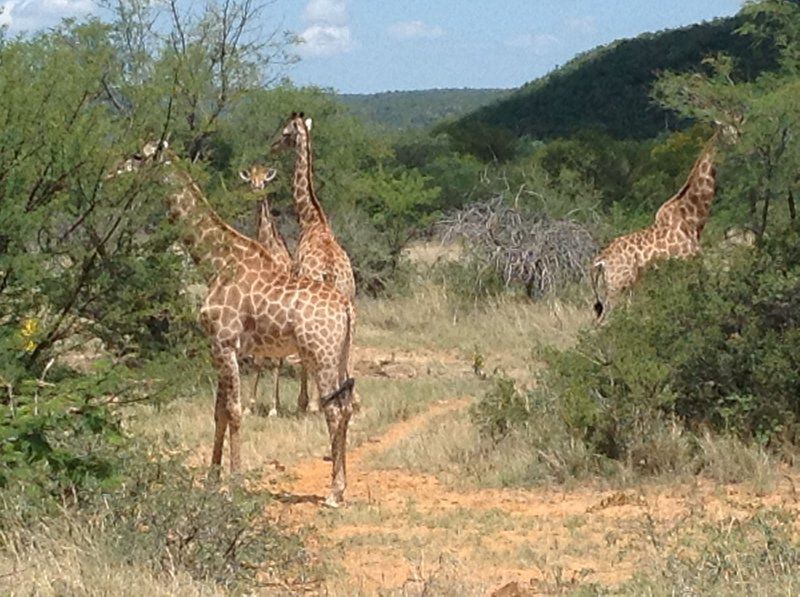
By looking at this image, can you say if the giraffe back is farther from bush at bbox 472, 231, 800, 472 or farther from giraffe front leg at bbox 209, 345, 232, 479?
giraffe front leg at bbox 209, 345, 232, 479

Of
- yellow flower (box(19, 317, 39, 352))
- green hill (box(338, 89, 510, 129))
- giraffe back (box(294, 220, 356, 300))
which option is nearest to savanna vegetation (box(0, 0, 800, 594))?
yellow flower (box(19, 317, 39, 352))

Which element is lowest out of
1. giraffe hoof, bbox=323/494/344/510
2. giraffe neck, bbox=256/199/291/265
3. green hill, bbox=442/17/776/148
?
giraffe hoof, bbox=323/494/344/510

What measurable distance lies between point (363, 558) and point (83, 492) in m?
1.70

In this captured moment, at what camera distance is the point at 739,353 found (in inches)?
381

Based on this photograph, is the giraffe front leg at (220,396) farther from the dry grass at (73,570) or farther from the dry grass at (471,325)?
the dry grass at (471,325)

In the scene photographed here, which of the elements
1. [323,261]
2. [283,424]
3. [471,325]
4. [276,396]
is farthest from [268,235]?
[471,325]

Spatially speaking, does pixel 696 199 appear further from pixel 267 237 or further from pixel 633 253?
pixel 267 237

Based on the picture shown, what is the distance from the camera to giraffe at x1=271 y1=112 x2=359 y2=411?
12.2m

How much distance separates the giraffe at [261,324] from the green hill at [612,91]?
138 ft

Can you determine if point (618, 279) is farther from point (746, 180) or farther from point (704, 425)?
point (704, 425)

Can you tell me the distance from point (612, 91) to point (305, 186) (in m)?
48.8

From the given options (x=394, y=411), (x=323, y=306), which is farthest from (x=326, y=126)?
(x=323, y=306)

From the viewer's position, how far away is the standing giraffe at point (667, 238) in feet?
45.1

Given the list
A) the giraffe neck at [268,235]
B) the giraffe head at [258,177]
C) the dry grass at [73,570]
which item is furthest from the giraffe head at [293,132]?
the dry grass at [73,570]
